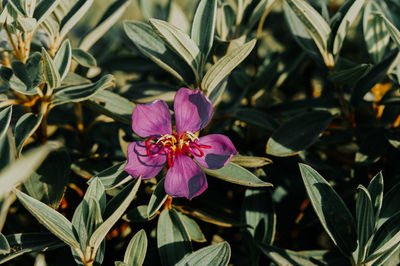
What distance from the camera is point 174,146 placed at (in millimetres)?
955

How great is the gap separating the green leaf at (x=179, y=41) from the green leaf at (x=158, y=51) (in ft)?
0.14

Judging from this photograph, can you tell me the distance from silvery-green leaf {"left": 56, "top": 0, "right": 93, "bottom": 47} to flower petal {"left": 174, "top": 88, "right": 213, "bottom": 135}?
0.32 meters

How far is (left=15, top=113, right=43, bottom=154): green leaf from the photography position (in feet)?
2.88

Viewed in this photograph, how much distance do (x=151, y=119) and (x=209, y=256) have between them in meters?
0.32

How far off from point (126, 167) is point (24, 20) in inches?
14.0

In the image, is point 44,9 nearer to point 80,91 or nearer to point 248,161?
point 80,91

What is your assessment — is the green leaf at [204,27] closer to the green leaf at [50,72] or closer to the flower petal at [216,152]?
the flower petal at [216,152]

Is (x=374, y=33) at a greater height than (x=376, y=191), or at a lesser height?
greater

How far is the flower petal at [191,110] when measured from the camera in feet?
2.94

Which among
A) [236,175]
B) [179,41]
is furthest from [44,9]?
[236,175]

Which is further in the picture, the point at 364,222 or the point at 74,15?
the point at 74,15

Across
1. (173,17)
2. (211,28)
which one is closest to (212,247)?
(211,28)

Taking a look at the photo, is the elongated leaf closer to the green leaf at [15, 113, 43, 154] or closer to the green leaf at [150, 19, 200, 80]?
the green leaf at [150, 19, 200, 80]

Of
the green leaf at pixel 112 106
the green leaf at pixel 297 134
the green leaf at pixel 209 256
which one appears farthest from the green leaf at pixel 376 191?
the green leaf at pixel 112 106
